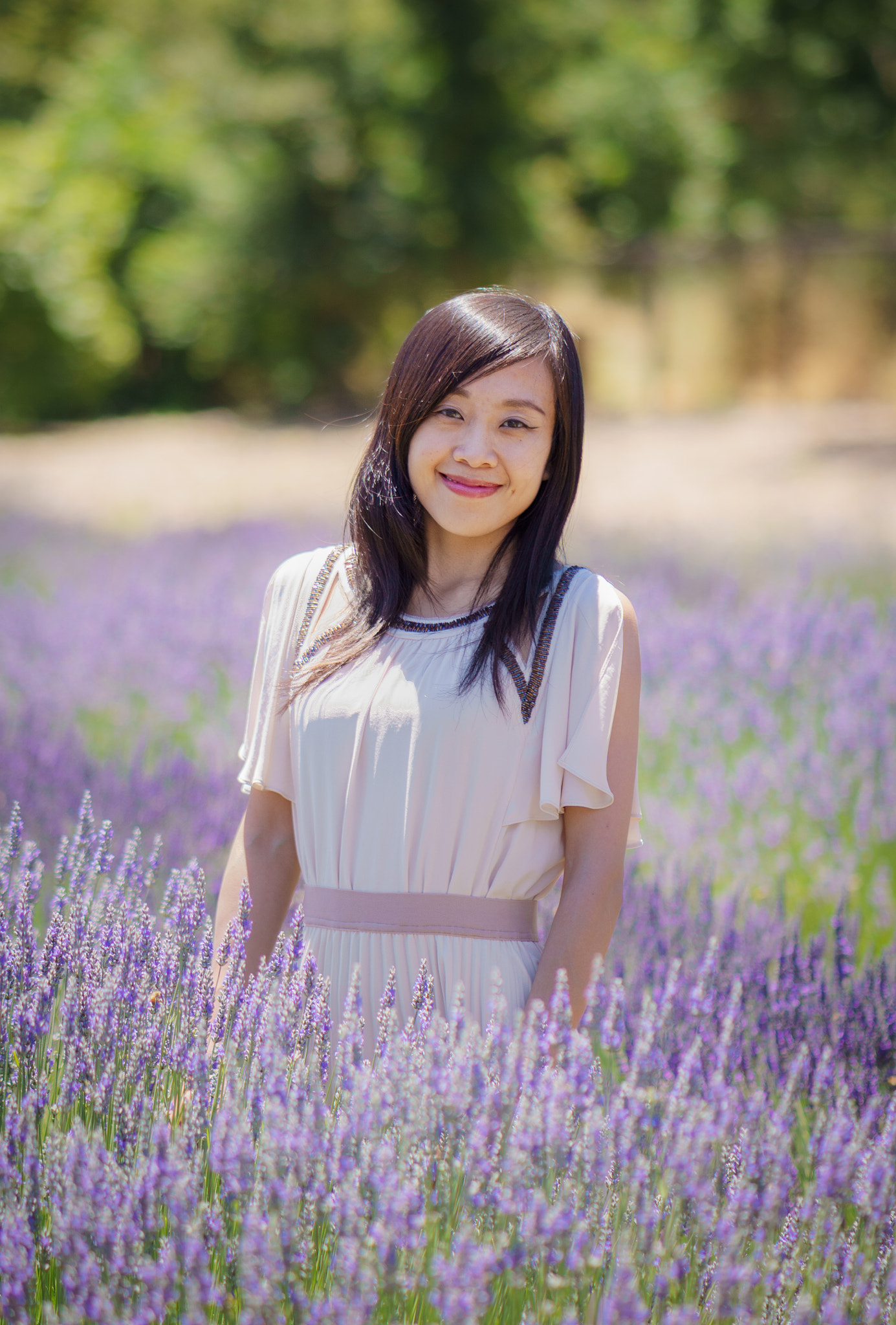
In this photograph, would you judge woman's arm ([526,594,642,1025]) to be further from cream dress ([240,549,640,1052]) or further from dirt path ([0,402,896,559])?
dirt path ([0,402,896,559])

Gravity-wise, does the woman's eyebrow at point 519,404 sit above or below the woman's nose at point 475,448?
above

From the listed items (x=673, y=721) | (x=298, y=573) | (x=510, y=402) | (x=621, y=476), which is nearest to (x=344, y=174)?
(x=621, y=476)

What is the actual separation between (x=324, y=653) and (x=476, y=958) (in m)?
0.52

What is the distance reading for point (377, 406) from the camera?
2.19 metres

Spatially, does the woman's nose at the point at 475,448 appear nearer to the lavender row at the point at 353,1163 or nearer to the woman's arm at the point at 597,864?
the woman's arm at the point at 597,864

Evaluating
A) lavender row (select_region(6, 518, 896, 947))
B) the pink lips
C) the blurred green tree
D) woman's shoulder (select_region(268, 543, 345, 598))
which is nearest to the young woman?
the pink lips

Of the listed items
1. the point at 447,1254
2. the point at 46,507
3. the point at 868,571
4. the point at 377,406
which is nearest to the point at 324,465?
the point at 46,507

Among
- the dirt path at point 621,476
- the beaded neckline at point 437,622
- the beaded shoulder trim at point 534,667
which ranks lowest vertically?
the beaded shoulder trim at point 534,667

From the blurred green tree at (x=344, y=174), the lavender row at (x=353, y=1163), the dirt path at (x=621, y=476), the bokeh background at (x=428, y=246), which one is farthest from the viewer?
the blurred green tree at (x=344, y=174)

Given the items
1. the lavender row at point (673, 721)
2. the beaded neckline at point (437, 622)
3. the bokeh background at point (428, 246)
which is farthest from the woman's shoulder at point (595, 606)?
the bokeh background at point (428, 246)

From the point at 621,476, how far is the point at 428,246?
8661mm

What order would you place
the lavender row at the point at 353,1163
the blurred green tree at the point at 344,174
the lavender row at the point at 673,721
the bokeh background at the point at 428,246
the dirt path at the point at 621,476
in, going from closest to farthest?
the lavender row at the point at 353,1163 < the lavender row at the point at 673,721 < the dirt path at the point at 621,476 < the bokeh background at the point at 428,246 < the blurred green tree at the point at 344,174

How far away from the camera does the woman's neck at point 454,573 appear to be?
2.01m

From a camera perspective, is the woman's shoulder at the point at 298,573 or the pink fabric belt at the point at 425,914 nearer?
the pink fabric belt at the point at 425,914
